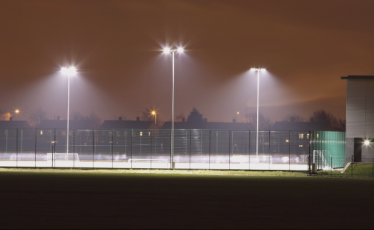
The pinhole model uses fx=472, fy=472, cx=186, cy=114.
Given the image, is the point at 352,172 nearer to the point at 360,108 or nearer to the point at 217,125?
the point at 360,108

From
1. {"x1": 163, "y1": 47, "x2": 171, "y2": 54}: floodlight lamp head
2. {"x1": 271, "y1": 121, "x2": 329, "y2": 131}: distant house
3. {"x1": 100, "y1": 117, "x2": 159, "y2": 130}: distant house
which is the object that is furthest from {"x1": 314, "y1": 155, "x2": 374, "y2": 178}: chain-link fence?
{"x1": 100, "y1": 117, "x2": 159, "y2": 130}: distant house

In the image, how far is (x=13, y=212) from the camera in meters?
14.7

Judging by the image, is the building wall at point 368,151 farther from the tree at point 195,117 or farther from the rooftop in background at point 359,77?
the tree at point 195,117

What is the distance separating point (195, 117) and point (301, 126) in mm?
26796

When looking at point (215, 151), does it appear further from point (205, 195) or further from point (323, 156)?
point (205, 195)

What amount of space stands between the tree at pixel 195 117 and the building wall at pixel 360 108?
240 ft

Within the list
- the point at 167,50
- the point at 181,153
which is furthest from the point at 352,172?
the point at 181,153

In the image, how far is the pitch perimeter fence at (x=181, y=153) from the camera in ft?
139

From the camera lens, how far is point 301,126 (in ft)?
390

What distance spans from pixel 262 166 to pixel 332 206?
28.9m

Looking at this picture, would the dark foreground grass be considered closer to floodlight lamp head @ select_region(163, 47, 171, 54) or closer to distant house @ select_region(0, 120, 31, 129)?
floodlight lamp head @ select_region(163, 47, 171, 54)

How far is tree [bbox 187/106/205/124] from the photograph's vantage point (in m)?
119

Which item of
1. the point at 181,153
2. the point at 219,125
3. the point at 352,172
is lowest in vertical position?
the point at 352,172

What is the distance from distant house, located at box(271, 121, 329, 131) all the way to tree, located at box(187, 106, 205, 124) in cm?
2003
